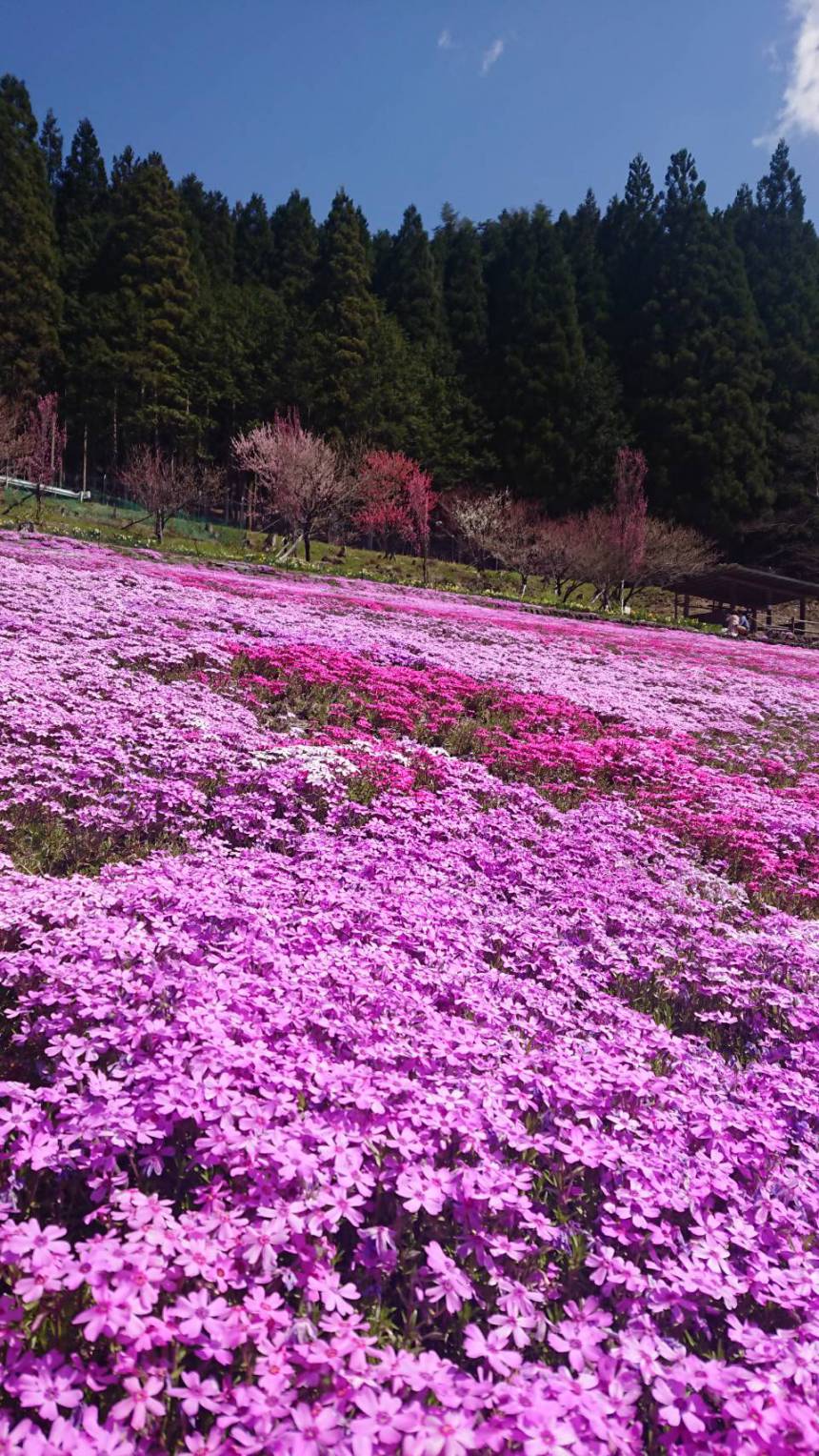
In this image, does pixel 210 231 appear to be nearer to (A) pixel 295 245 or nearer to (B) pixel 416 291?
(A) pixel 295 245

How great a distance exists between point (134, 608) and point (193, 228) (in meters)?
92.0

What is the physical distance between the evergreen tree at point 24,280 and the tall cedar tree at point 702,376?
5422cm

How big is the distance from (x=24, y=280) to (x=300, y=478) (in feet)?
134

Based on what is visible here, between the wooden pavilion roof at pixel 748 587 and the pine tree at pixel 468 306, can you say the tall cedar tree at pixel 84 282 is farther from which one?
the wooden pavilion roof at pixel 748 587

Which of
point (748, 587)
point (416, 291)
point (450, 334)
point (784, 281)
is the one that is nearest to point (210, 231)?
point (416, 291)

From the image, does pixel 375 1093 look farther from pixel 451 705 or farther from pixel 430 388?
pixel 430 388

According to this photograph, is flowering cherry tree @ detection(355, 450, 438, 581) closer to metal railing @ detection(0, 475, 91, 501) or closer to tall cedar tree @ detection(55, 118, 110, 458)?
metal railing @ detection(0, 475, 91, 501)

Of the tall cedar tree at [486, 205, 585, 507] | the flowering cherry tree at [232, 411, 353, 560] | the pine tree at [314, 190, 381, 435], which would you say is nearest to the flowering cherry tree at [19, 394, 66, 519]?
the flowering cherry tree at [232, 411, 353, 560]

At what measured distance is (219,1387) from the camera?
213 centimetres

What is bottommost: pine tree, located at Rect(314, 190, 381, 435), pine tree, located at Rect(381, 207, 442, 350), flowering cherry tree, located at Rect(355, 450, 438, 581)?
flowering cherry tree, located at Rect(355, 450, 438, 581)

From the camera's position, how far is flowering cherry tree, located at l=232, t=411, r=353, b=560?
4059 cm

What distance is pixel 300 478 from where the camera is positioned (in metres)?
41.4

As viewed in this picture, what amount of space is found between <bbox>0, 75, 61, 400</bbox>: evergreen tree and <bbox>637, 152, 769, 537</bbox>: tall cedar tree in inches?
2134

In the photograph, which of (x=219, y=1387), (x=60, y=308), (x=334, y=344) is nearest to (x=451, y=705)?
(x=219, y=1387)
